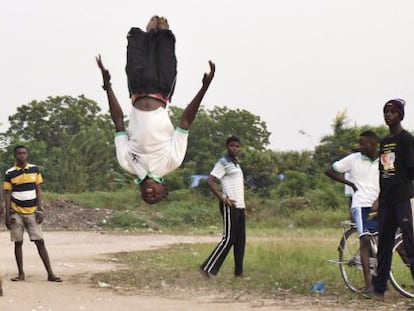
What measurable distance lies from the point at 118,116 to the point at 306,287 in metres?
3.90

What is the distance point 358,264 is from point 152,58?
406cm

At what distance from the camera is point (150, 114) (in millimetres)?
6094

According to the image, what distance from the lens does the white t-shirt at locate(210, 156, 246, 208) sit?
1015cm

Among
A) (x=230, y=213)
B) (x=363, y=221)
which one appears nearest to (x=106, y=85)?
(x=363, y=221)

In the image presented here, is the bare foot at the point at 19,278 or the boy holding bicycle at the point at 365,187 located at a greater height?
the boy holding bicycle at the point at 365,187

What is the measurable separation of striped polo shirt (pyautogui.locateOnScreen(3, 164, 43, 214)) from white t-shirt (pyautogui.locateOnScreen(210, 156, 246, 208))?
2.51 m

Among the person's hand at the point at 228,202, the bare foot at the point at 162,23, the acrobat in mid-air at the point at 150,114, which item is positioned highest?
the bare foot at the point at 162,23

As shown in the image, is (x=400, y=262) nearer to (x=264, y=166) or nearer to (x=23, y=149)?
(x=23, y=149)

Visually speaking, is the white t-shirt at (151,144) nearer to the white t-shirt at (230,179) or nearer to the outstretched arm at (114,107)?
the outstretched arm at (114,107)

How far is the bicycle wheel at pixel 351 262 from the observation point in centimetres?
893

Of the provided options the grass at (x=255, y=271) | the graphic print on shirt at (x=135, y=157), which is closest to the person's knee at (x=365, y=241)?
the grass at (x=255, y=271)

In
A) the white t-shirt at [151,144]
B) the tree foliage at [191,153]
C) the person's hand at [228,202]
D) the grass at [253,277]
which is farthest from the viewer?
the tree foliage at [191,153]

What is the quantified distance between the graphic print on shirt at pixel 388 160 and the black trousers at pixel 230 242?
2.80m

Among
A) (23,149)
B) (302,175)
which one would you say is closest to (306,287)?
(23,149)
